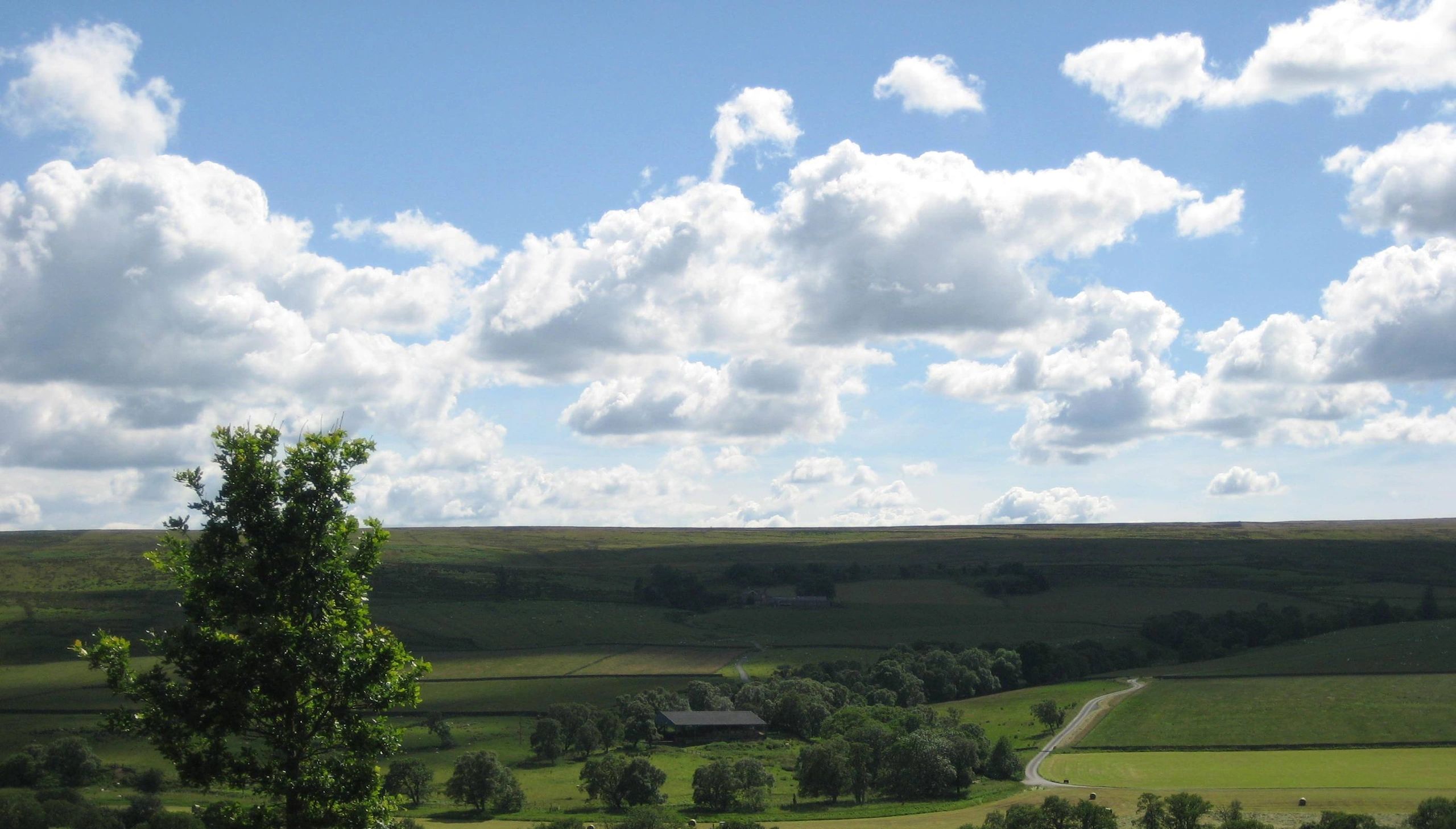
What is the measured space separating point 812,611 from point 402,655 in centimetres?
17326

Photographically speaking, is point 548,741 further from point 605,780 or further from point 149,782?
point 149,782

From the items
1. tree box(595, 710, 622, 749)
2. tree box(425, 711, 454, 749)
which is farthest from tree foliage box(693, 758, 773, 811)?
tree box(425, 711, 454, 749)

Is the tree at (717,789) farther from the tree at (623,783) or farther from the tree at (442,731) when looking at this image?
the tree at (442,731)

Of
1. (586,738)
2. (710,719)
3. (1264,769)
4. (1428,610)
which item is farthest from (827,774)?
(1428,610)

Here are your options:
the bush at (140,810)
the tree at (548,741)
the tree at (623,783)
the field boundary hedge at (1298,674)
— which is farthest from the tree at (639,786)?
the field boundary hedge at (1298,674)

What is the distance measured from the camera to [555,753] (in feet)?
326

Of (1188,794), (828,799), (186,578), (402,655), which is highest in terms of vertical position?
(186,578)

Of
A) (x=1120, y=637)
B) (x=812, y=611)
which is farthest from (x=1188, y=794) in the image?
(x=812, y=611)

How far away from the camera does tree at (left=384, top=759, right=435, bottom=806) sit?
268ft

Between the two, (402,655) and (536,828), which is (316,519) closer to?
(402,655)

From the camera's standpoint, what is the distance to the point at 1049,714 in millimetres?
108375

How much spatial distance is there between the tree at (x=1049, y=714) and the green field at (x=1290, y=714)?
174 inches

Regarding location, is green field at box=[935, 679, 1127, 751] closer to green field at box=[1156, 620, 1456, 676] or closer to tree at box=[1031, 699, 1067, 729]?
tree at box=[1031, 699, 1067, 729]

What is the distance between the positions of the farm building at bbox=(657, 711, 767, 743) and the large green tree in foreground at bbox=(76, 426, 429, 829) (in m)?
96.9
